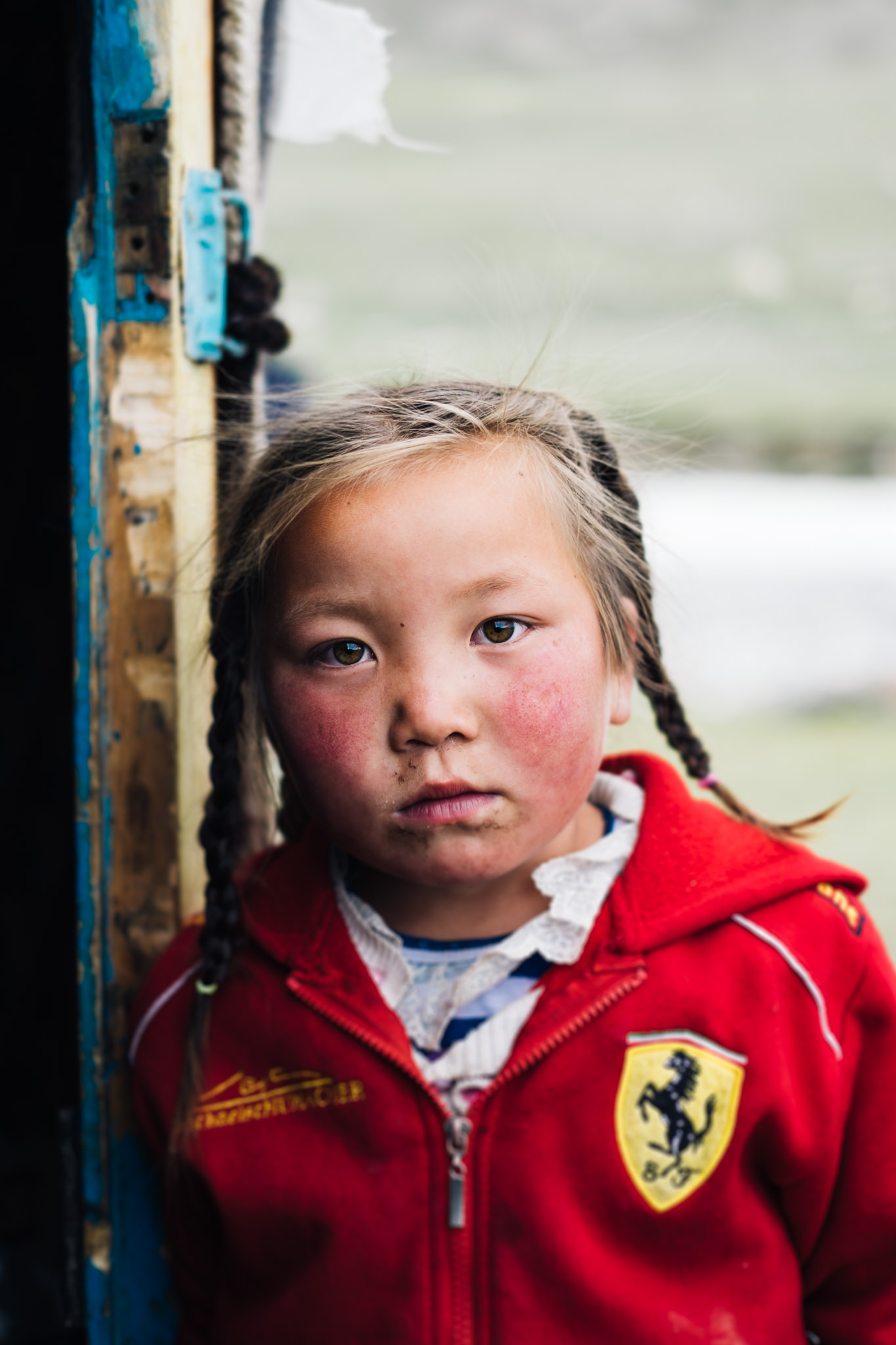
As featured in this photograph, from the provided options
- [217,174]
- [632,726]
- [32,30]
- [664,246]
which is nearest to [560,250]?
[217,174]

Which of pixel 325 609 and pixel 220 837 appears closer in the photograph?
pixel 325 609

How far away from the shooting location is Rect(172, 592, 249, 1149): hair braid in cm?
96

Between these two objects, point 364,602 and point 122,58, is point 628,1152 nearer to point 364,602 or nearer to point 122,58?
point 364,602

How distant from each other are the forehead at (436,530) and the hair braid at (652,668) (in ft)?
0.49

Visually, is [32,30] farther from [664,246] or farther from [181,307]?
[664,246]

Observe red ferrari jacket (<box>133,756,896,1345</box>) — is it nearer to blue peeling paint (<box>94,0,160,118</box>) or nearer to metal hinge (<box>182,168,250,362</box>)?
metal hinge (<box>182,168,250,362</box>)

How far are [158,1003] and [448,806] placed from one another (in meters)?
0.40

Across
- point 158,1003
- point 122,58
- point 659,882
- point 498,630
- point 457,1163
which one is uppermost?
point 122,58

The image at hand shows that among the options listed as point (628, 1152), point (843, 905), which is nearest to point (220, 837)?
point (628, 1152)

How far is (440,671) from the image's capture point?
2.63 ft

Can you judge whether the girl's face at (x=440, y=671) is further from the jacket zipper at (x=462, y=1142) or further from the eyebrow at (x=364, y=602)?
the jacket zipper at (x=462, y=1142)

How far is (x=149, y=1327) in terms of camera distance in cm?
106

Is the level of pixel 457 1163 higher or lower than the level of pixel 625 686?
lower

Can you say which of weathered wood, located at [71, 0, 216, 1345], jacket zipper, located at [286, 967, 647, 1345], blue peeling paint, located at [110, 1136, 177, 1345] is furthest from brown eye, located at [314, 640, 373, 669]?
blue peeling paint, located at [110, 1136, 177, 1345]
